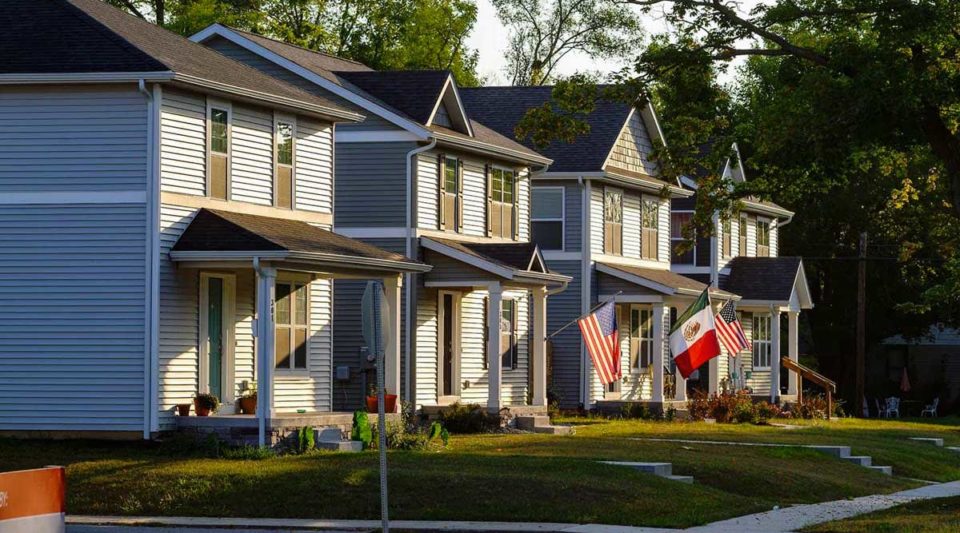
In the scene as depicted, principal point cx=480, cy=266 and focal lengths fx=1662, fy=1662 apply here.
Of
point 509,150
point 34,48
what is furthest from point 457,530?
point 509,150

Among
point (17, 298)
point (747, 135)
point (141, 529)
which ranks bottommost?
point (141, 529)

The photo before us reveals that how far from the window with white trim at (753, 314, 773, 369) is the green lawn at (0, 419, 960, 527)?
24.9m

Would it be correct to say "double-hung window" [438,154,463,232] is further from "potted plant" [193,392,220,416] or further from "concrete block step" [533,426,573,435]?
"potted plant" [193,392,220,416]

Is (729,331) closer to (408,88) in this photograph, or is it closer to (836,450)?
(836,450)

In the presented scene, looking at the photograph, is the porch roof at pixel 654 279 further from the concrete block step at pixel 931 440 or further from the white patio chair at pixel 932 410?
the white patio chair at pixel 932 410

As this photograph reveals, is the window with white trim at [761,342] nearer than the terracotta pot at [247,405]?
No

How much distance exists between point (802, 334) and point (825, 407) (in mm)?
14813

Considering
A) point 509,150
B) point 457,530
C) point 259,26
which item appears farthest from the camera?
point 259,26

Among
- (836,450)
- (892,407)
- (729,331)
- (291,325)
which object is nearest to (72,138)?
(291,325)

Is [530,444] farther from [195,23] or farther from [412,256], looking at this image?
[195,23]

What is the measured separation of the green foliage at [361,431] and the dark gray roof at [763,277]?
88.2 feet

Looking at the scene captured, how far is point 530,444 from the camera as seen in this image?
30.8m

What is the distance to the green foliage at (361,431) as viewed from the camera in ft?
93.3

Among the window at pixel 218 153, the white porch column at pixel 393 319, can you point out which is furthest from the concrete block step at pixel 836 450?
the window at pixel 218 153
